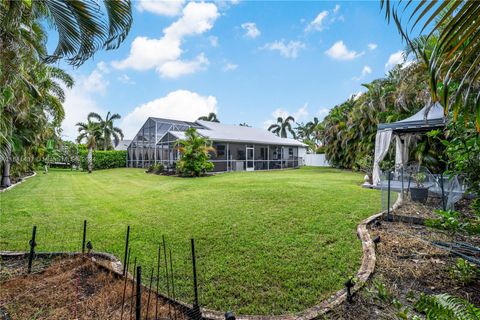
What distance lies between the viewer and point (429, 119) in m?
8.12

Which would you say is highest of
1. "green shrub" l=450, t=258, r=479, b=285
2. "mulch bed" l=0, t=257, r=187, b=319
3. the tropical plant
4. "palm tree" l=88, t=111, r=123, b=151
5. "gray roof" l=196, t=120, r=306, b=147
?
"palm tree" l=88, t=111, r=123, b=151

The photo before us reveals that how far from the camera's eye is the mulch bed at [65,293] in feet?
8.86

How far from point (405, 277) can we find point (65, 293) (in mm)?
4126

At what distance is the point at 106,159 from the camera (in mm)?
26141

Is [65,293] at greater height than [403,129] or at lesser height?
lesser

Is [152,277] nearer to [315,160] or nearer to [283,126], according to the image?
[315,160]

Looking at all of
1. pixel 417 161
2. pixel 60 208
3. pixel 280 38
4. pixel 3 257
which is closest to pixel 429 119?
pixel 417 161

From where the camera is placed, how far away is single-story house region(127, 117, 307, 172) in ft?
63.9

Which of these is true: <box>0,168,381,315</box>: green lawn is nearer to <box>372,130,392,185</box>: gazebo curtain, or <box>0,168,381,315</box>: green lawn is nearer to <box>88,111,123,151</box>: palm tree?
<box>372,130,392,185</box>: gazebo curtain

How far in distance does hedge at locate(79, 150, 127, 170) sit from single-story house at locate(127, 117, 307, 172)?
1.25 meters

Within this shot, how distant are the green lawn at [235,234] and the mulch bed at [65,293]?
522mm

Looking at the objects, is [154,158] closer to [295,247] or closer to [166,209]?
[166,209]

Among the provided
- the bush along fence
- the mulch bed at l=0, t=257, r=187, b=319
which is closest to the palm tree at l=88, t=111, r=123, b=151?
the bush along fence

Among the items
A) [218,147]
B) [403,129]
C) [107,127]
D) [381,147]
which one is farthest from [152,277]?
[107,127]
